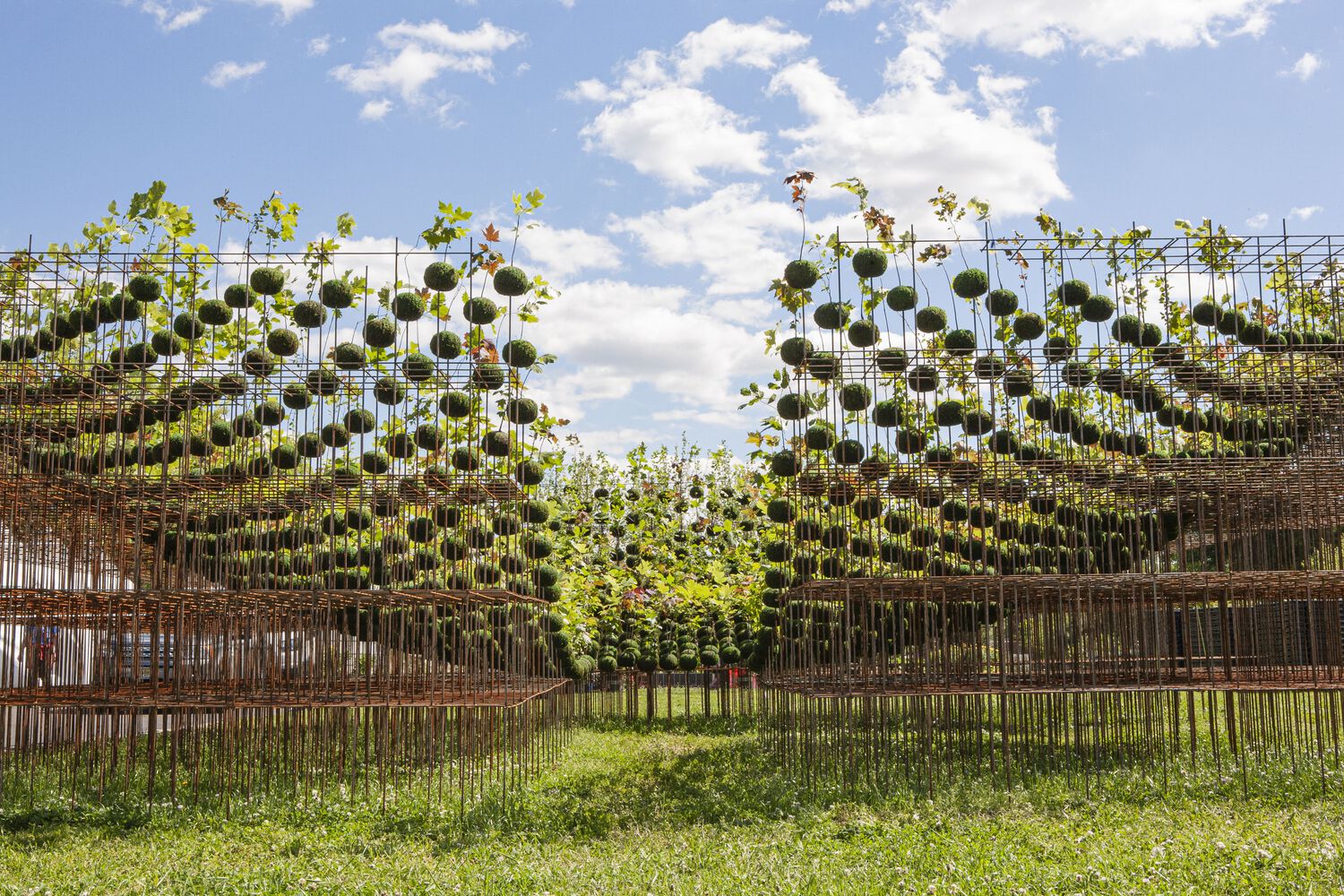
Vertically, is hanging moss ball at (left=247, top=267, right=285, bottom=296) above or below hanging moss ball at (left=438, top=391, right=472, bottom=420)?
above

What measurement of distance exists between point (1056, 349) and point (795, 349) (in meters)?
2.94

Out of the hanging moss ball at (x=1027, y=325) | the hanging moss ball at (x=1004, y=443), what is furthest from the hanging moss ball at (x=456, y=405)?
the hanging moss ball at (x=1027, y=325)

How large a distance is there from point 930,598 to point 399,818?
6.67 metres

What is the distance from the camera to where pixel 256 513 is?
14.2 m

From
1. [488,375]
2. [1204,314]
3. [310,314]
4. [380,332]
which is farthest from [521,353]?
[1204,314]

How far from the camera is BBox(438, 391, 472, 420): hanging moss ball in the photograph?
42.7ft

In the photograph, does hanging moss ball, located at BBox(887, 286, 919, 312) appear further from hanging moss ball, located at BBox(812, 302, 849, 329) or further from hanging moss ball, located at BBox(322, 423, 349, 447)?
hanging moss ball, located at BBox(322, 423, 349, 447)

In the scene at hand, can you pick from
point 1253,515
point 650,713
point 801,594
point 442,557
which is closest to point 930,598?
point 801,594

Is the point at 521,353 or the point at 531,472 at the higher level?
the point at 521,353

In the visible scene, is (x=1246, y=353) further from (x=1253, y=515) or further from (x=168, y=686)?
(x=168, y=686)

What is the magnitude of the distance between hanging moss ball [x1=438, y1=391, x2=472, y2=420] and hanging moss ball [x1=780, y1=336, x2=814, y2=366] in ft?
11.9

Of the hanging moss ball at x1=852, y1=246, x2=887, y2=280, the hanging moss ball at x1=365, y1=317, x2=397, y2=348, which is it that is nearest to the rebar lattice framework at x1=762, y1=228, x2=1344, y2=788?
the hanging moss ball at x1=852, y1=246, x2=887, y2=280

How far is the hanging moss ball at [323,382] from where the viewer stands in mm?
12428

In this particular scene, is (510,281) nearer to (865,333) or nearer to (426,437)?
(426,437)
